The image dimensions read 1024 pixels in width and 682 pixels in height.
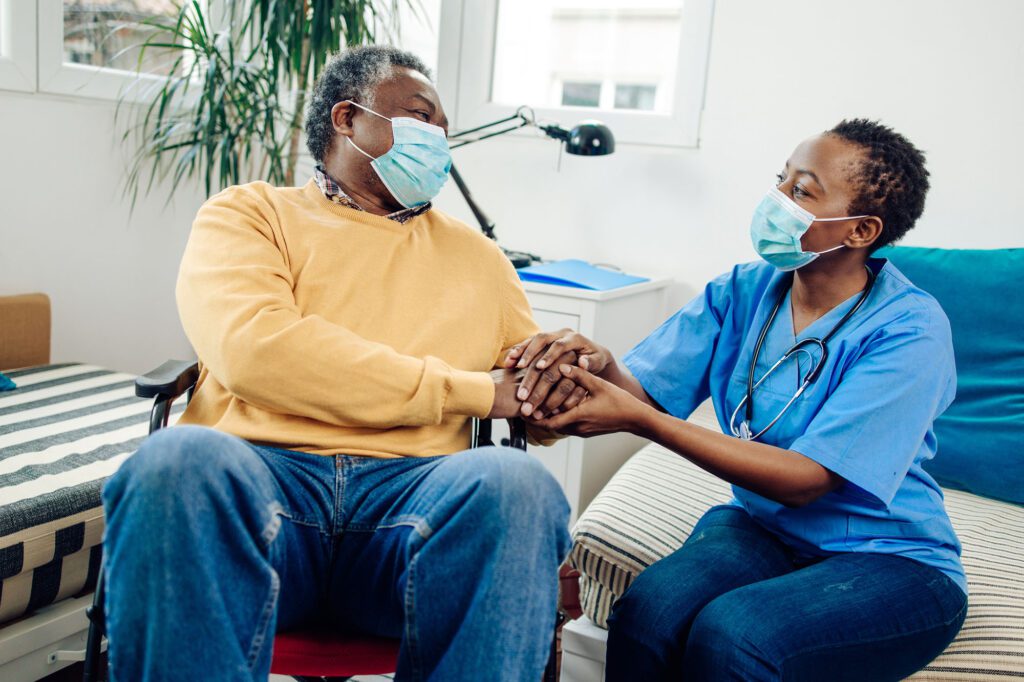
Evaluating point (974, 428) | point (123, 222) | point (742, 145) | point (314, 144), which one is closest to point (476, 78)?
point (742, 145)

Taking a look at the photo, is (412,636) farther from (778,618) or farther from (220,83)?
(220,83)

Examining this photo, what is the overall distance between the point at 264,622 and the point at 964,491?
1586 mm

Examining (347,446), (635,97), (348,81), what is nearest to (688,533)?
(347,446)

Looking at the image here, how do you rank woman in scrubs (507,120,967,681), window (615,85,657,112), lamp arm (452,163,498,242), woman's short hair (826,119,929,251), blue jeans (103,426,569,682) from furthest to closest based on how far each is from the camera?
window (615,85,657,112)
lamp arm (452,163,498,242)
woman's short hair (826,119,929,251)
woman in scrubs (507,120,967,681)
blue jeans (103,426,569,682)

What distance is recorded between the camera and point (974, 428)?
190 cm

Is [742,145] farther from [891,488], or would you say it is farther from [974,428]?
[891,488]

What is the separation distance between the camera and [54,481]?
159cm

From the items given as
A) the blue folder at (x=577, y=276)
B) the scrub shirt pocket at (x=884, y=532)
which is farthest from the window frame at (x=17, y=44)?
the scrub shirt pocket at (x=884, y=532)

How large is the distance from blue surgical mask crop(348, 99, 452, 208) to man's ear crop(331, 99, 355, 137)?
0.8 inches

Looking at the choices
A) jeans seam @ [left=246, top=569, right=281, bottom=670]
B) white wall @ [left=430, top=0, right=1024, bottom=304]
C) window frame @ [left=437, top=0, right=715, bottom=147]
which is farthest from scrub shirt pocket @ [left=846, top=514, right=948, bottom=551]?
window frame @ [left=437, top=0, right=715, bottom=147]

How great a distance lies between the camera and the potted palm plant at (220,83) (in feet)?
8.04

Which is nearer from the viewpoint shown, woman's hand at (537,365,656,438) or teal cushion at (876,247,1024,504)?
woman's hand at (537,365,656,438)

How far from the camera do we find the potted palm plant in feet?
8.04

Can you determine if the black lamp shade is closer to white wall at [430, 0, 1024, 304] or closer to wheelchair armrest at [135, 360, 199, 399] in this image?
white wall at [430, 0, 1024, 304]
